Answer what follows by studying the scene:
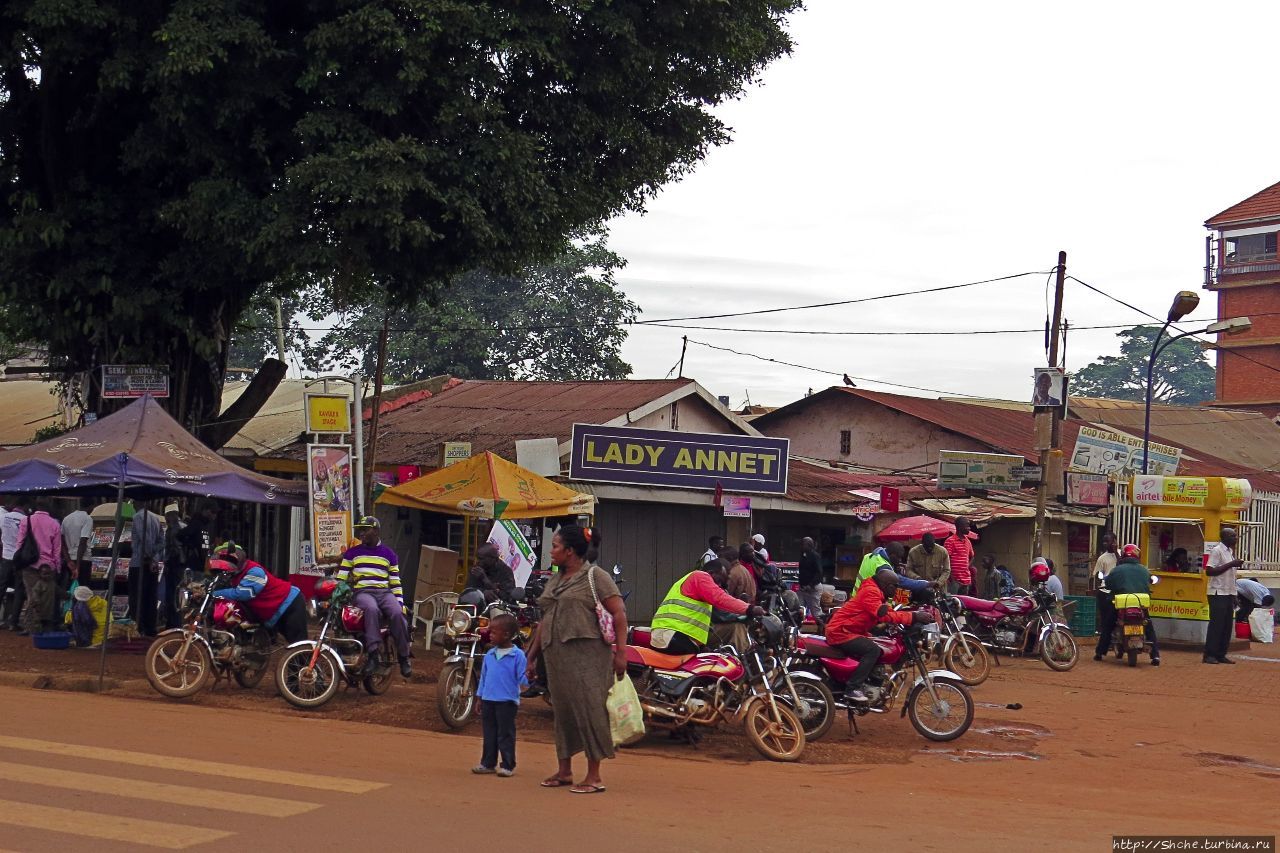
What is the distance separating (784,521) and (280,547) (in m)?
9.82

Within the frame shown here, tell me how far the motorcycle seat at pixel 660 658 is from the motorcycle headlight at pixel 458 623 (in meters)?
1.43

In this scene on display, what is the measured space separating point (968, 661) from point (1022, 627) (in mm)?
3155

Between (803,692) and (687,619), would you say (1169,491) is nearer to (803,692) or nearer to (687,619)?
(803,692)

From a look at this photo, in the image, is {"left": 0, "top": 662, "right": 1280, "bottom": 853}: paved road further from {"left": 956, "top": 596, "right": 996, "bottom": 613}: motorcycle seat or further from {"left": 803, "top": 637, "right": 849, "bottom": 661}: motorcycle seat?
{"left": 956, "top": 596, "right": 996, "bottom": 613}: motorcycle seat

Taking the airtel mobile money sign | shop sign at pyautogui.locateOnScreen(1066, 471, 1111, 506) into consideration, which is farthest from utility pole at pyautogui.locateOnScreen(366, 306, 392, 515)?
shop sign at pyautogui.locateOnScreen(1066, 471, 1111, 506)

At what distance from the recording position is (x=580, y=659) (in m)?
8.39

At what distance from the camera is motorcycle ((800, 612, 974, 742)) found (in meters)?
11.4

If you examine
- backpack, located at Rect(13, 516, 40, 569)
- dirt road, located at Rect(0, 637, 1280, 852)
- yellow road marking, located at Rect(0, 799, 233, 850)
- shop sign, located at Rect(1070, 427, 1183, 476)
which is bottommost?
dirt road, located at Rect(0, 637, 1280, 852)

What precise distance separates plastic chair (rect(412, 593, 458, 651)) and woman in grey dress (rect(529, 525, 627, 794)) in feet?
30.2

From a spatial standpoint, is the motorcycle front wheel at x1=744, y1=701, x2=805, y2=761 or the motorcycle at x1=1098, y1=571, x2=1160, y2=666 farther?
the motorcycle at x1=1098, y1=571, x2=1160, y2=666

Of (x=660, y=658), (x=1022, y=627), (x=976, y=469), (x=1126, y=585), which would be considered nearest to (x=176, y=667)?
(x=660, y=658)

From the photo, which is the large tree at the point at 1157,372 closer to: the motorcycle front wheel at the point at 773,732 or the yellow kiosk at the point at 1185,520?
the yellow kiosk at the point at 1185,520

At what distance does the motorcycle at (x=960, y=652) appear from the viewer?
1573 centimetres

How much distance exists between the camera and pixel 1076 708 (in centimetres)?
1443
